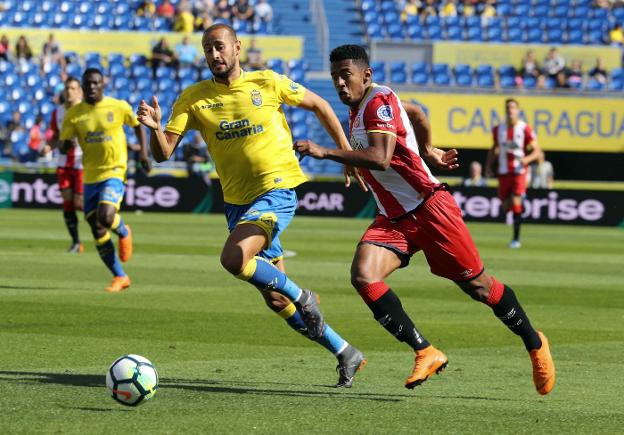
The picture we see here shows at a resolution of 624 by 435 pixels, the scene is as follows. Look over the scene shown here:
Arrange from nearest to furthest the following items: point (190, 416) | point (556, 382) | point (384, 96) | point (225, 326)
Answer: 1. point (190, 416)
2. point (384, 96)
3. point (556, 382)
4. point (225, 326)

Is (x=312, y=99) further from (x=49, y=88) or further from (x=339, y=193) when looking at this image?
(x=49, y=88)

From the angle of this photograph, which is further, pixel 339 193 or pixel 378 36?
pixel 378 36

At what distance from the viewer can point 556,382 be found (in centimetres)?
807

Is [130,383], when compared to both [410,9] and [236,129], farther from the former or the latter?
[410,9]

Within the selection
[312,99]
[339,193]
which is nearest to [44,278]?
[312,99]

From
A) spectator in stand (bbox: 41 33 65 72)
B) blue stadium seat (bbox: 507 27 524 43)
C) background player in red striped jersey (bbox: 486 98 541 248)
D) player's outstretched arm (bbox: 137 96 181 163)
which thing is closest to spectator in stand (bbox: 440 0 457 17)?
blue stadium seat (bbox: 507 27 524 43)

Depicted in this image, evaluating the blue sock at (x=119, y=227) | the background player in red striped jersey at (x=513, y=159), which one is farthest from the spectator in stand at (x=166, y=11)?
the blue sock at (x=119, y=227)

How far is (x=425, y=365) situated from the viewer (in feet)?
24.0

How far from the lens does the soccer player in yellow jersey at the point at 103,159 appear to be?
1364 cm

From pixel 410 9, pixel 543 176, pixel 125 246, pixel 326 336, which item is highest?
pixel 326 336

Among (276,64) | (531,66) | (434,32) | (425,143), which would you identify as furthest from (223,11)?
(425,143)

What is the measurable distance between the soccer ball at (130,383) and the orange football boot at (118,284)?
6733mm

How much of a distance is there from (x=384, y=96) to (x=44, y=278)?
814 centimetres

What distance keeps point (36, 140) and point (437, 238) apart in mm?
25227
